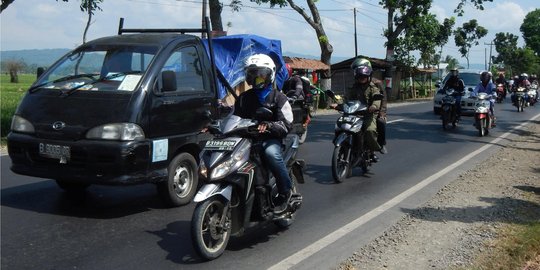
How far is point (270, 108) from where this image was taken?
17.5 ft

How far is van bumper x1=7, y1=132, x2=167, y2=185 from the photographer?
18.3 feet

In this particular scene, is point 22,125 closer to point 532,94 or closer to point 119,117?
point 119,117

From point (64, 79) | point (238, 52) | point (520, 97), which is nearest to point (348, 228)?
point (64, 79)

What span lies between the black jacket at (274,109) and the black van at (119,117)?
108 centimetres

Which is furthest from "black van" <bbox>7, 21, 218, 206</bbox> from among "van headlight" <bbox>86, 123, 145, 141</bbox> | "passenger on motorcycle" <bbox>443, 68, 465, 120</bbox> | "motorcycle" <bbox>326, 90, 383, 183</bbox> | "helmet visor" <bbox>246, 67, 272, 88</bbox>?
"passenger on motorcycle" <bbox>443, 68, 465, 120</bbox>

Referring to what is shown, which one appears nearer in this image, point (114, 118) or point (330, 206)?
point (114, 118)

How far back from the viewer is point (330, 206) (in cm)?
698

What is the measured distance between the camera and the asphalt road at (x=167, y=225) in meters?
4.77

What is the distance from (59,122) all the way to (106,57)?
1.12m

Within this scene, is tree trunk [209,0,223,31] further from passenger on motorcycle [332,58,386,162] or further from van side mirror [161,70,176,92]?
van side mirror [161,70,176,92]

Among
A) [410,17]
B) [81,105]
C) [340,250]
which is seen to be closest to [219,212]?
[340,250]

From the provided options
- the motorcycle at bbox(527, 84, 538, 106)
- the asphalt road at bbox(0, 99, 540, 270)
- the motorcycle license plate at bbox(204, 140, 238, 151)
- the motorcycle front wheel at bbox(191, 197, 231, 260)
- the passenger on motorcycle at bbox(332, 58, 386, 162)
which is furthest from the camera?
the motorcycle at bbox(527, 84, 538, 106)

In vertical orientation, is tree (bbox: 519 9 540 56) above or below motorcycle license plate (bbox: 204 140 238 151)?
above

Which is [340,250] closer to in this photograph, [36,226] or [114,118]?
[114,118]
